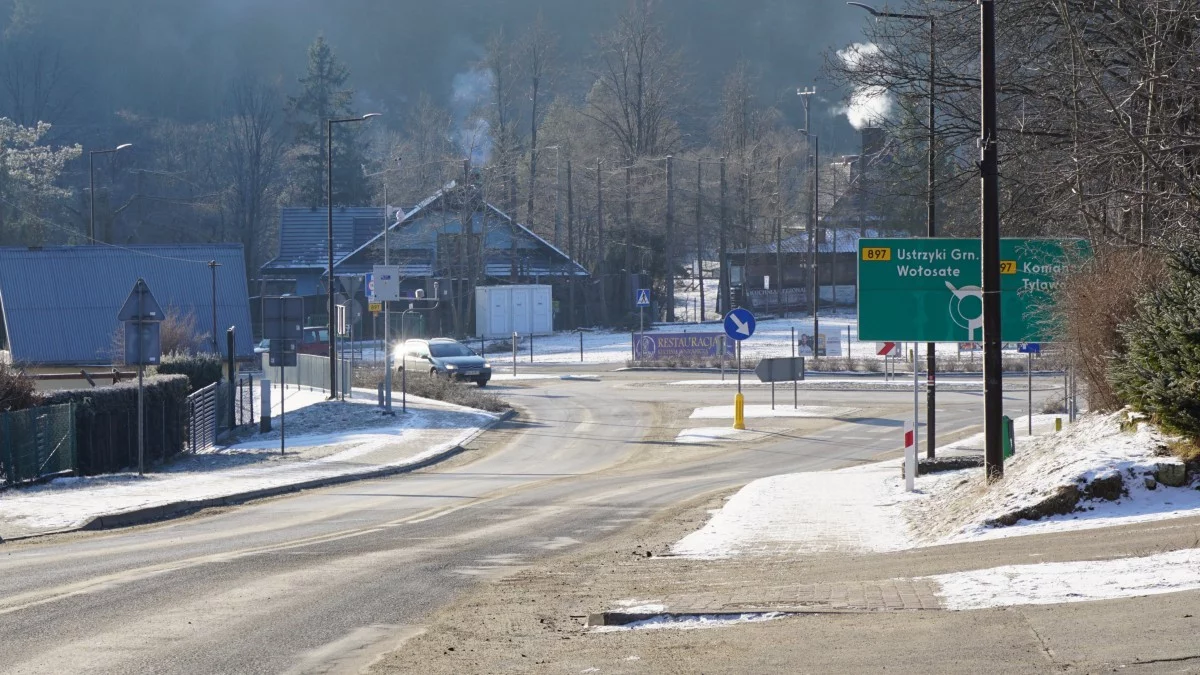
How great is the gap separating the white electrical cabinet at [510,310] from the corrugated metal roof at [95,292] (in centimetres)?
2327

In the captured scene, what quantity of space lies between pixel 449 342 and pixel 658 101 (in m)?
44.7

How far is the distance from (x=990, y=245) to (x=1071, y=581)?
22.7ft

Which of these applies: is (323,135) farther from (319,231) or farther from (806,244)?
(806,244)

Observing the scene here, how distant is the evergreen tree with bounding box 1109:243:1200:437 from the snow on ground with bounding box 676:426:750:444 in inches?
711

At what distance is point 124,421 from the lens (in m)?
25.5

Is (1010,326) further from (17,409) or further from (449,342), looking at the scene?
(449,342)

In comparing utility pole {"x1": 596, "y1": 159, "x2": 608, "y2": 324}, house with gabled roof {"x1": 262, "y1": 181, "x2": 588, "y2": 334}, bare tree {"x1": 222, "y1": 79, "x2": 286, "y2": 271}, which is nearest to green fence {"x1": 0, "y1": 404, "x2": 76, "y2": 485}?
house with gabled roof {"x1": 262, "y1": 181, "x2": 588, "y2": 334}

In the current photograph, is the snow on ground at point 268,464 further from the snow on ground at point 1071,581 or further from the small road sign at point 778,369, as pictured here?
the snow on ground at point 1071,581

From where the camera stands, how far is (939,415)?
35812mm

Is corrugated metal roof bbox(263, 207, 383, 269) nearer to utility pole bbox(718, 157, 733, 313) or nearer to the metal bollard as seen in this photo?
utility pole bbox(718, 157, 733, 313)

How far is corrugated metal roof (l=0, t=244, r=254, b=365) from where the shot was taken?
158 feet

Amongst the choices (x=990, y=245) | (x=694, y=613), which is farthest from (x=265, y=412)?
(x=694, y=613)

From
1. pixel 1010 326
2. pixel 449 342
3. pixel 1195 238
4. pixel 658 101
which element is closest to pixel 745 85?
pixel 658 101

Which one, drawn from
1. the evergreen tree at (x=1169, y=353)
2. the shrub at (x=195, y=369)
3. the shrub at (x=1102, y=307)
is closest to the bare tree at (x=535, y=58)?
the shrub at (x=195, y=369)
